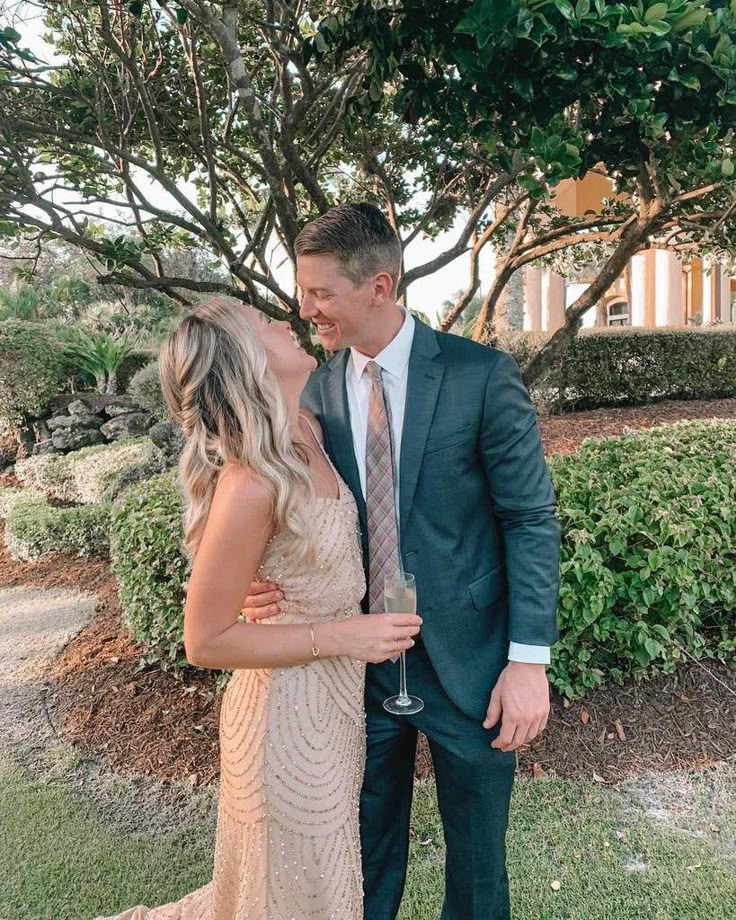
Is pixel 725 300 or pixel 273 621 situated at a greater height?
pixel 725 300

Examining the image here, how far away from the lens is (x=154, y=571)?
401cm

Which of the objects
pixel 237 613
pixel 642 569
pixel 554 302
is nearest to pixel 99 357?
pixel 642 569

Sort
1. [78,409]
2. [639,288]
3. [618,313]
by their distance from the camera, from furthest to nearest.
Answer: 1. [618,313]
2. [639,288]
3. [78,409]

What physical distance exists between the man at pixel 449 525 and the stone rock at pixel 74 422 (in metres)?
9.55

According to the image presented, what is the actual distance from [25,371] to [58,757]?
28.9 feet

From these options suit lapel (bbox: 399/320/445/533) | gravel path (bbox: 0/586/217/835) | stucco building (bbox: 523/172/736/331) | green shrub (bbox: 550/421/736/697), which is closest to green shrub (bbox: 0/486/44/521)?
gravel path (bbox: 0/586/217/835)

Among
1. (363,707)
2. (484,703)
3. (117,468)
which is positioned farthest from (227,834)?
(117,468)

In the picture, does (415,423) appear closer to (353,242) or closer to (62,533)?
(353,242)

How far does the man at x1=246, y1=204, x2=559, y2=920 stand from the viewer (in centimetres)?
202

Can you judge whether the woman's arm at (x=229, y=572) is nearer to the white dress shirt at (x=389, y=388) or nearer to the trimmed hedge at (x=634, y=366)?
the white dress shirt at (x=389, y=388)

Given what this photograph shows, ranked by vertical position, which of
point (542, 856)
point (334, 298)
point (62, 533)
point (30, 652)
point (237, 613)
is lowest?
point (542, 856)

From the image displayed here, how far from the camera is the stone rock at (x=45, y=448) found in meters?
10.6

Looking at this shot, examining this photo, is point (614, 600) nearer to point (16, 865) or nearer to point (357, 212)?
point (357, 212)

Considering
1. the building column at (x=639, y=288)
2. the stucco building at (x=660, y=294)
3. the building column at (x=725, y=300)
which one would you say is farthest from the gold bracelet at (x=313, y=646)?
the building column at (x=725, y=300)
